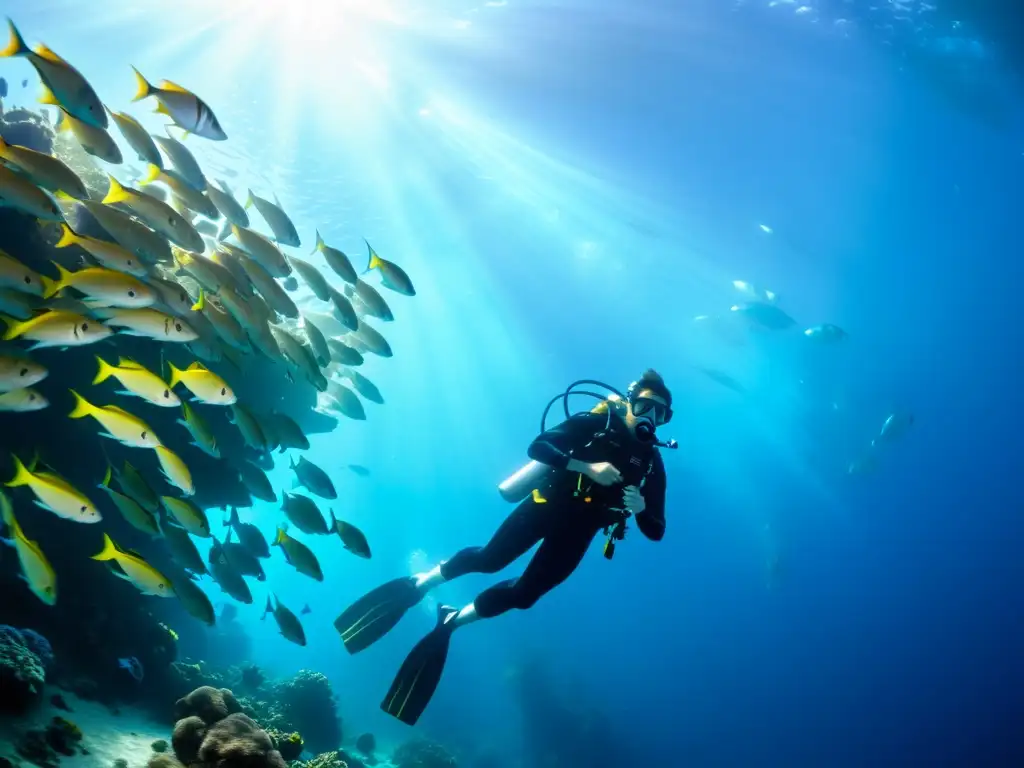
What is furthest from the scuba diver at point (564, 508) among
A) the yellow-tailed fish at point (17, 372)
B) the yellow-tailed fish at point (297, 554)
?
the yellow-tailed fish at point (17, 372)

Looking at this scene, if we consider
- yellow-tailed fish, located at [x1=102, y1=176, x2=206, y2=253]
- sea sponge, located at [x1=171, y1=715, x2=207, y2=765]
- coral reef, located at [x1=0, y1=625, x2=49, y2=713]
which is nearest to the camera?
yellow-tailed fish, located at [x1=102, y1=176, x2=206, y2=253]

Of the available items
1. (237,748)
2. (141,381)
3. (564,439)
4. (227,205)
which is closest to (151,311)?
(141,381)

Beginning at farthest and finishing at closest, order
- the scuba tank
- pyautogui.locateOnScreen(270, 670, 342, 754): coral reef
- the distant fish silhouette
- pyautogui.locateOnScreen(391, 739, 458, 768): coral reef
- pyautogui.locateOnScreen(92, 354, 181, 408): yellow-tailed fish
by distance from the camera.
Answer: pyautogui.locateOnScreen(391, 739, 458, 768): coral reef < pyautogui.locateOnScreen(270, 670, 342, 754): coral reef < the distant fish silhouette < the scuba tank < pyautogui.locateOnScreen(92, 354, 181, 408): yellow-tailed fish

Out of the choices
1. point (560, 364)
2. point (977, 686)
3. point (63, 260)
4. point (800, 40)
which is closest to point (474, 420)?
point (560, 364)

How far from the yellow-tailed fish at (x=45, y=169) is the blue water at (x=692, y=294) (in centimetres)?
1726

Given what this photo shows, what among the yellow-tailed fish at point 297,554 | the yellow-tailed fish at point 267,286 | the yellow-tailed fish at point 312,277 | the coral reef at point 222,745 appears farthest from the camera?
the yellow-tailed fish at point 312,277

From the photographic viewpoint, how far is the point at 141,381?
12.2ft

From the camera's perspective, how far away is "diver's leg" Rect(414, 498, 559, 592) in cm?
671

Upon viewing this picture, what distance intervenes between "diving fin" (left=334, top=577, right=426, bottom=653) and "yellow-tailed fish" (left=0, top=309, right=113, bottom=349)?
204 inches

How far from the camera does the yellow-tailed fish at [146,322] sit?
3.70 metres

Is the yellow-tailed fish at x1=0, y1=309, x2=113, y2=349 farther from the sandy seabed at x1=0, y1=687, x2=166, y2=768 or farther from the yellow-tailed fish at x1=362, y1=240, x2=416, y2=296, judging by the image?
the sandy seabed at x1=0, y1=687, x2=166, y2=768

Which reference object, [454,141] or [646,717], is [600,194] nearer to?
[454,141]

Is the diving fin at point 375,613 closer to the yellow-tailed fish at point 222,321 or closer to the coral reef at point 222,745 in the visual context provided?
the coral reef at point 222,745

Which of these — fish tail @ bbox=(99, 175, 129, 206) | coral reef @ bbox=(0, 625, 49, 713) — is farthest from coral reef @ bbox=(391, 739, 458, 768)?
fish tail @ bbox=(99, 175, 129, 206)
